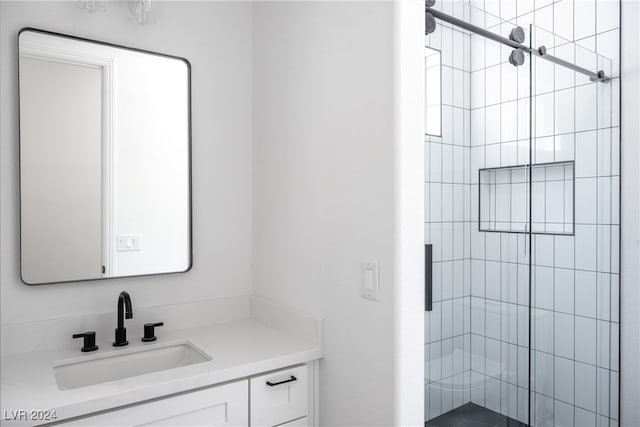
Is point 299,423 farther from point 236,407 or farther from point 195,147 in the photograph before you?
point 195,147

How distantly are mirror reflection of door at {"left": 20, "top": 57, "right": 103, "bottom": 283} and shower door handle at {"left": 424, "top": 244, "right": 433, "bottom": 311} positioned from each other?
1.18 m

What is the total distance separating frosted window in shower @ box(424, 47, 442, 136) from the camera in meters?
1.34

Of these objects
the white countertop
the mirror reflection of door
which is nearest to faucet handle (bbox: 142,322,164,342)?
the white countertop

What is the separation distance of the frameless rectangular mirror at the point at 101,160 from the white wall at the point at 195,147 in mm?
41

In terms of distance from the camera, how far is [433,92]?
1.35 m

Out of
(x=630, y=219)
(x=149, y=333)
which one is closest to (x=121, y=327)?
(x=149, y=333)

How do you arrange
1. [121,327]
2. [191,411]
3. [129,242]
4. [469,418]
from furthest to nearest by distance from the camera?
[129,242]
[121,327]
[469,418]
[191,411]

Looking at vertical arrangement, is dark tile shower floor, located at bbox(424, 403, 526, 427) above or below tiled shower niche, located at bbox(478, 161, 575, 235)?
below

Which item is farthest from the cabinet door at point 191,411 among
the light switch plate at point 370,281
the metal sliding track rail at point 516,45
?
the metal sliding track rail at point 516,45

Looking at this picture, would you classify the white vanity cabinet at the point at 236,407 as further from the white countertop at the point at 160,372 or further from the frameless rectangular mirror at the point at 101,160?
the frameless rectangular mirror at the point at 101,160

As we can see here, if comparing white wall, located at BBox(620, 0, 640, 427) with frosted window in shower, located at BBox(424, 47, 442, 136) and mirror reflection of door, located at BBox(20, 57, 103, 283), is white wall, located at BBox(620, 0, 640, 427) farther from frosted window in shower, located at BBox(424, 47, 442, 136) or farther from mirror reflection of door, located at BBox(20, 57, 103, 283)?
mirror reflection of door, located at BBox(20, 57, 103, 283)

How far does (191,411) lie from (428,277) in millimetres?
827

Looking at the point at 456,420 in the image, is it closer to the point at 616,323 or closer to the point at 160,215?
the point at 616,323

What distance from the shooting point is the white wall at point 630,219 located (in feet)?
5.60
